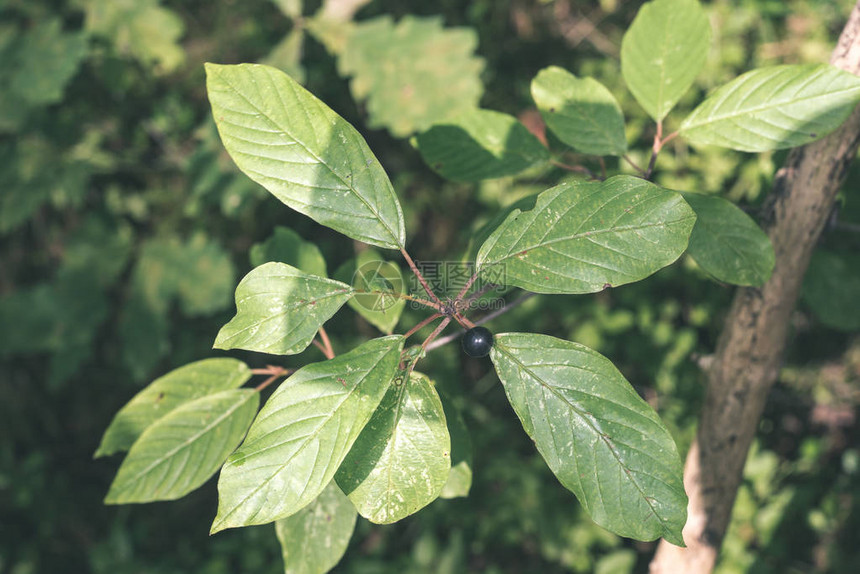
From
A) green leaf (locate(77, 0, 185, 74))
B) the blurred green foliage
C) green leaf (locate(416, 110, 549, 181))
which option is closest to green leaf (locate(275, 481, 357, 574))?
green leaf (locate(416, 110, 549, 181))

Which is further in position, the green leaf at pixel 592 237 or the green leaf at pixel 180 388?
the green leaf at pixel 180 388

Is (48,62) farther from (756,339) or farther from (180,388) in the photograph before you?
(756,339)

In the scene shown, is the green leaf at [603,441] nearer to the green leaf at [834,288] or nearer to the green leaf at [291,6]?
the green leaf at [834,288]

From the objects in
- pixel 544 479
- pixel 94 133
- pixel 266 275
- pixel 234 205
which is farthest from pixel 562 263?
pixel 94 133

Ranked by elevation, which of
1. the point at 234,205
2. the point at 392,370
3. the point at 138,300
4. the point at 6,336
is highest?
the point at 392,370

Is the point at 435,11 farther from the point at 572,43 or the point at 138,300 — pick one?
the point at 138,300

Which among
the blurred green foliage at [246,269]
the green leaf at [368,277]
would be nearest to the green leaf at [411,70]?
the blurred green foliage at [246,269]
